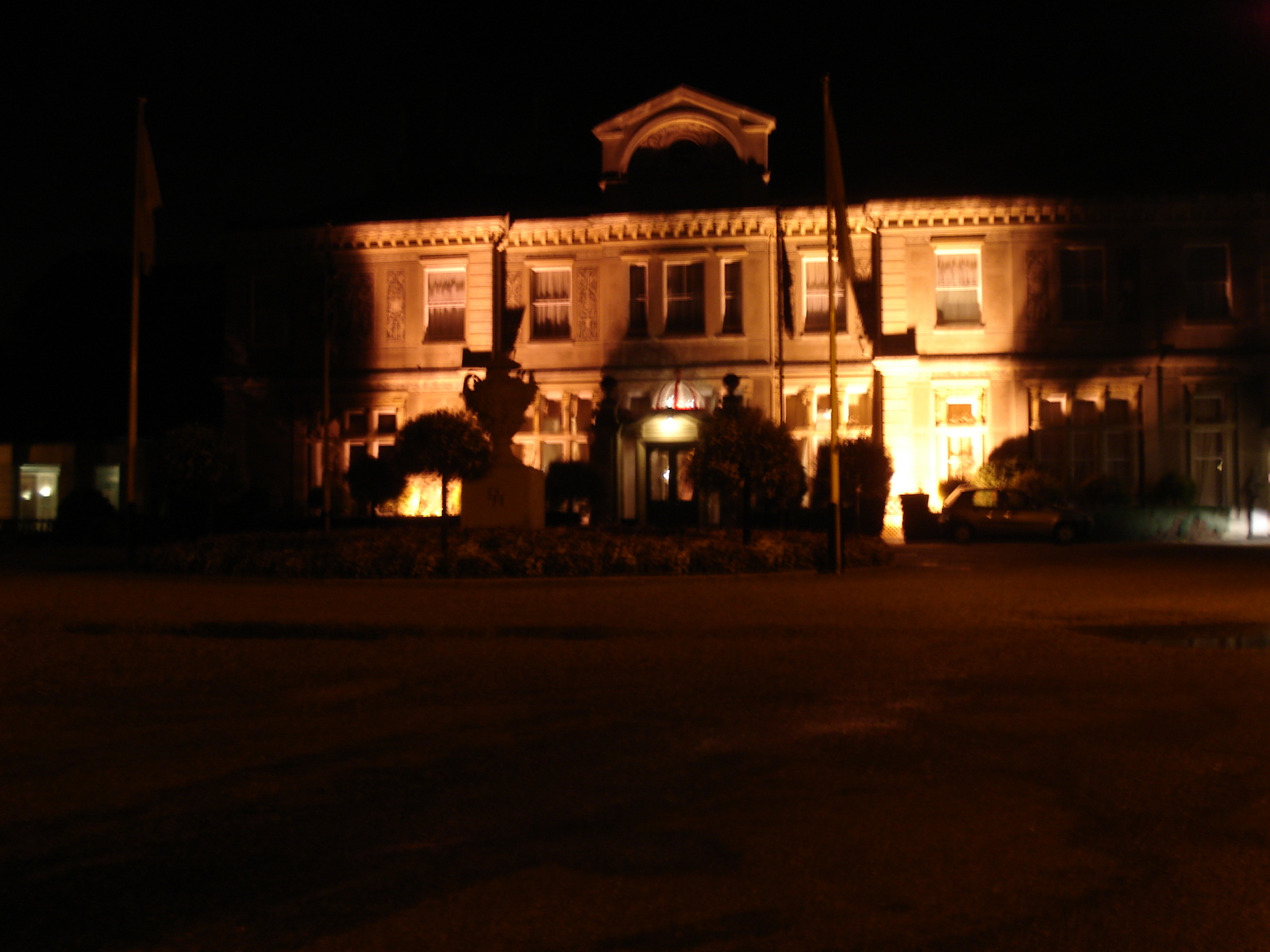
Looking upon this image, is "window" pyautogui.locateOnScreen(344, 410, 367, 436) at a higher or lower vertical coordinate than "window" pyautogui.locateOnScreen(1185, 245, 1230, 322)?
lower

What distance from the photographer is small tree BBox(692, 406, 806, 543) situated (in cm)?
2269

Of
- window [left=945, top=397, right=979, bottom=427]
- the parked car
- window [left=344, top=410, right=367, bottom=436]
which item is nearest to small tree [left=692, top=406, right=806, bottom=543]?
the parked car

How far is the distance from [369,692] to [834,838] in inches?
187

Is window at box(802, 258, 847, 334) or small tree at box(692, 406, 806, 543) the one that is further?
window at box(802, 258, 847, 334)

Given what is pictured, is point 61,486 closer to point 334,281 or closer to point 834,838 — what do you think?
point 334,281

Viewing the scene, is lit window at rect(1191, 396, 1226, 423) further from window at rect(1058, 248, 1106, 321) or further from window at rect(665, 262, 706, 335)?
window at rect(665, 262, 706, 335)

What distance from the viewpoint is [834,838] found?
18.9ft

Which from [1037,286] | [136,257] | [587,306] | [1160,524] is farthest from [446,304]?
Answer: [1160,524]

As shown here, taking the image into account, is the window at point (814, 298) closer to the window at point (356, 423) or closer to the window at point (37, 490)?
the window at point (356, 423)

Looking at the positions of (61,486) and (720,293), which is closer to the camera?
(720,293)

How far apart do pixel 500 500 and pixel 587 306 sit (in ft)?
44.2

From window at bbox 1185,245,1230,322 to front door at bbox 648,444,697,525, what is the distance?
13832 mm

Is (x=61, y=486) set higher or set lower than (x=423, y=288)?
lower

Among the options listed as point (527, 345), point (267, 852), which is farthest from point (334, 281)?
point (267, 852)
